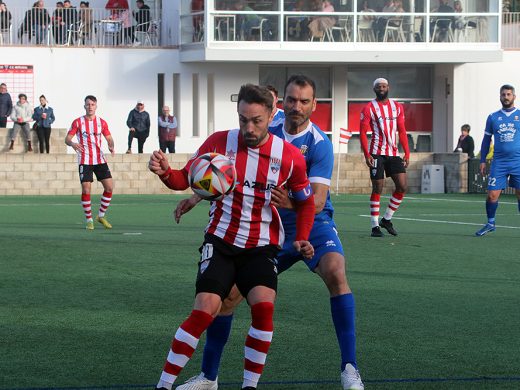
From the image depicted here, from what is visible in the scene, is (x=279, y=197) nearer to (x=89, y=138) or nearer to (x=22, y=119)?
(x=89, y=138)

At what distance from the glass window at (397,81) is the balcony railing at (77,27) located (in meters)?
6.84

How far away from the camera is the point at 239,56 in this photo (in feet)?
120

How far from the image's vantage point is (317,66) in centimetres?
3975

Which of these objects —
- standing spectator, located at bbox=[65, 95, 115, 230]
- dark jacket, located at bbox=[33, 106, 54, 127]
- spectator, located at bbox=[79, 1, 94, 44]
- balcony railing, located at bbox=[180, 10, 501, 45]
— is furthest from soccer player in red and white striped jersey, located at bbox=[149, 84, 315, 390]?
spectator, located at bbox=[79, 1, 94, 44]

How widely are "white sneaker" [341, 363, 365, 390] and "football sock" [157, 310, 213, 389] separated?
903 millimetres

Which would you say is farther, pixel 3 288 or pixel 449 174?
pixel 449 174

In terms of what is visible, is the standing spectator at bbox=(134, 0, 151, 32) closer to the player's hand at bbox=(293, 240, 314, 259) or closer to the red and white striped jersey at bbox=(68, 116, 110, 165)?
the red and white striped jersey at bbox=(68, 116, 110, 165)

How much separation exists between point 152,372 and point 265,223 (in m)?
1.23

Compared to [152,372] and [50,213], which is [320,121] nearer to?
[50,213]

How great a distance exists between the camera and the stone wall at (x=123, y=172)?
98.4ft

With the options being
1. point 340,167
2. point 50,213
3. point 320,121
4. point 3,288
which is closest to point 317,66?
point 320,121

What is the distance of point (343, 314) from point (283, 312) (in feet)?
8.43

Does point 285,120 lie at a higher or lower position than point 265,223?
higher

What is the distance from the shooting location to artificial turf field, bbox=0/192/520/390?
23.6 ft
